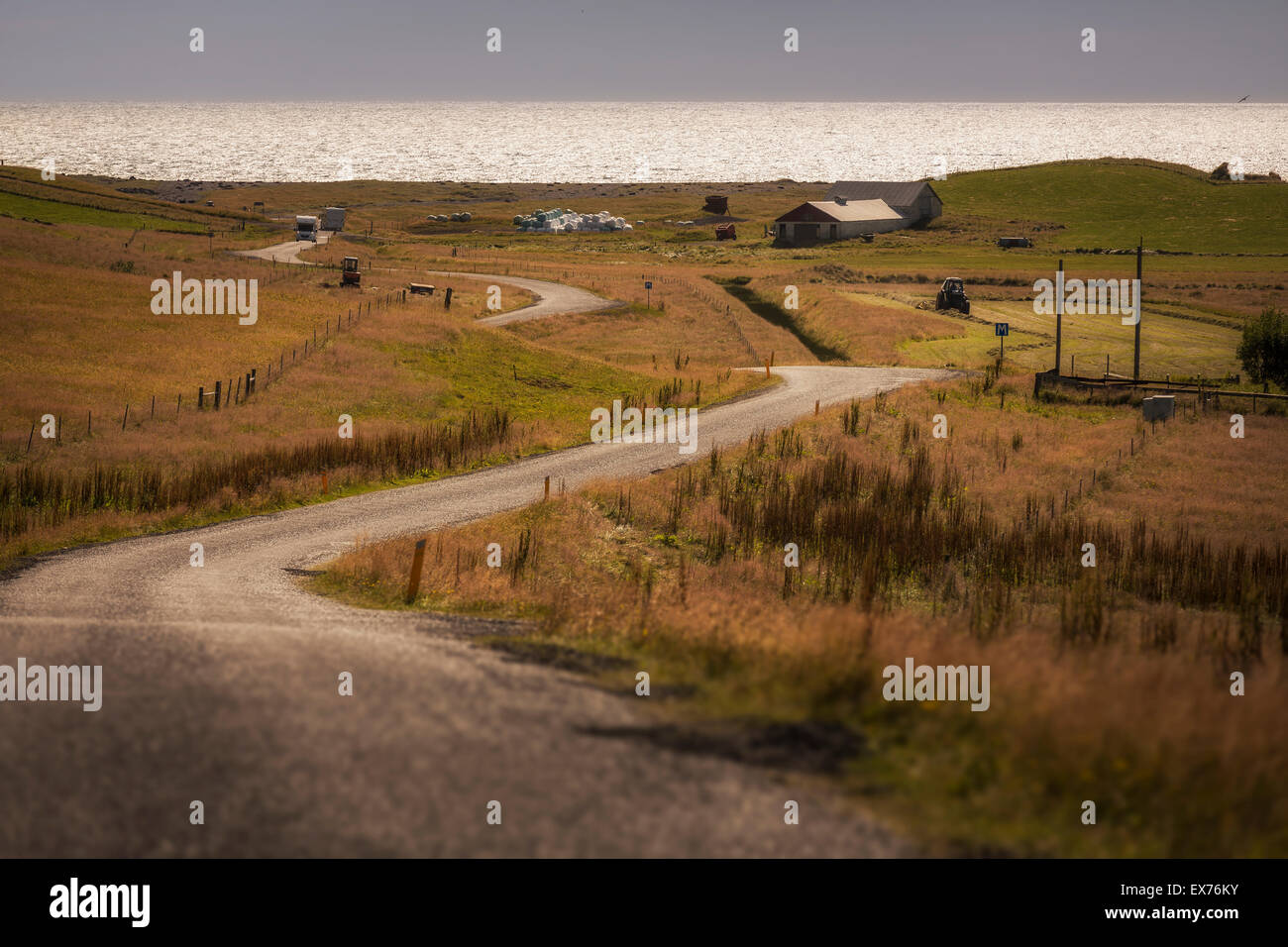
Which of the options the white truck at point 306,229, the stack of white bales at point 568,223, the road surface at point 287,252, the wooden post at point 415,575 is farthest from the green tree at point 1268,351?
the stack of white bales at point 568,223

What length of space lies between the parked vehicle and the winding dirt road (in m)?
70.5

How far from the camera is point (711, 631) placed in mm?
15086

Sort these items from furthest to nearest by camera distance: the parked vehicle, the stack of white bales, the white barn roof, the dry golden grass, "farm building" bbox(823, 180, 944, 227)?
1. the stack of white bales
2. "farm building" bbox(823, 180, 944, 227)
3. the white barn roof
4. the parked vehicle
5. the dry golden grass

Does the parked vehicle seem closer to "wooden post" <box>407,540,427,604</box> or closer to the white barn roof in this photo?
the white barn roof

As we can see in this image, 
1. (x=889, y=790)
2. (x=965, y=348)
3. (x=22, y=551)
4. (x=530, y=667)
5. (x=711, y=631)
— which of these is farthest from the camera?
(x=965, y=348)

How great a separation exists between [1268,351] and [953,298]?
89.7 ft

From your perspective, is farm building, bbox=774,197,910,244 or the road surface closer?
the road surface

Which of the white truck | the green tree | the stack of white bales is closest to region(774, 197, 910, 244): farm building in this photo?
the stack of white bales

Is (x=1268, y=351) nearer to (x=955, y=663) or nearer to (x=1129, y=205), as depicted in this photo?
(x=955, y=663)

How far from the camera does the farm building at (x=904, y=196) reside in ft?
474

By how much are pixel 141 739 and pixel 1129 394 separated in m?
49.4

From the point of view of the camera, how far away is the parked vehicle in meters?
78.4

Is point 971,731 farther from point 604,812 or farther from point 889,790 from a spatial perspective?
point 604,812
